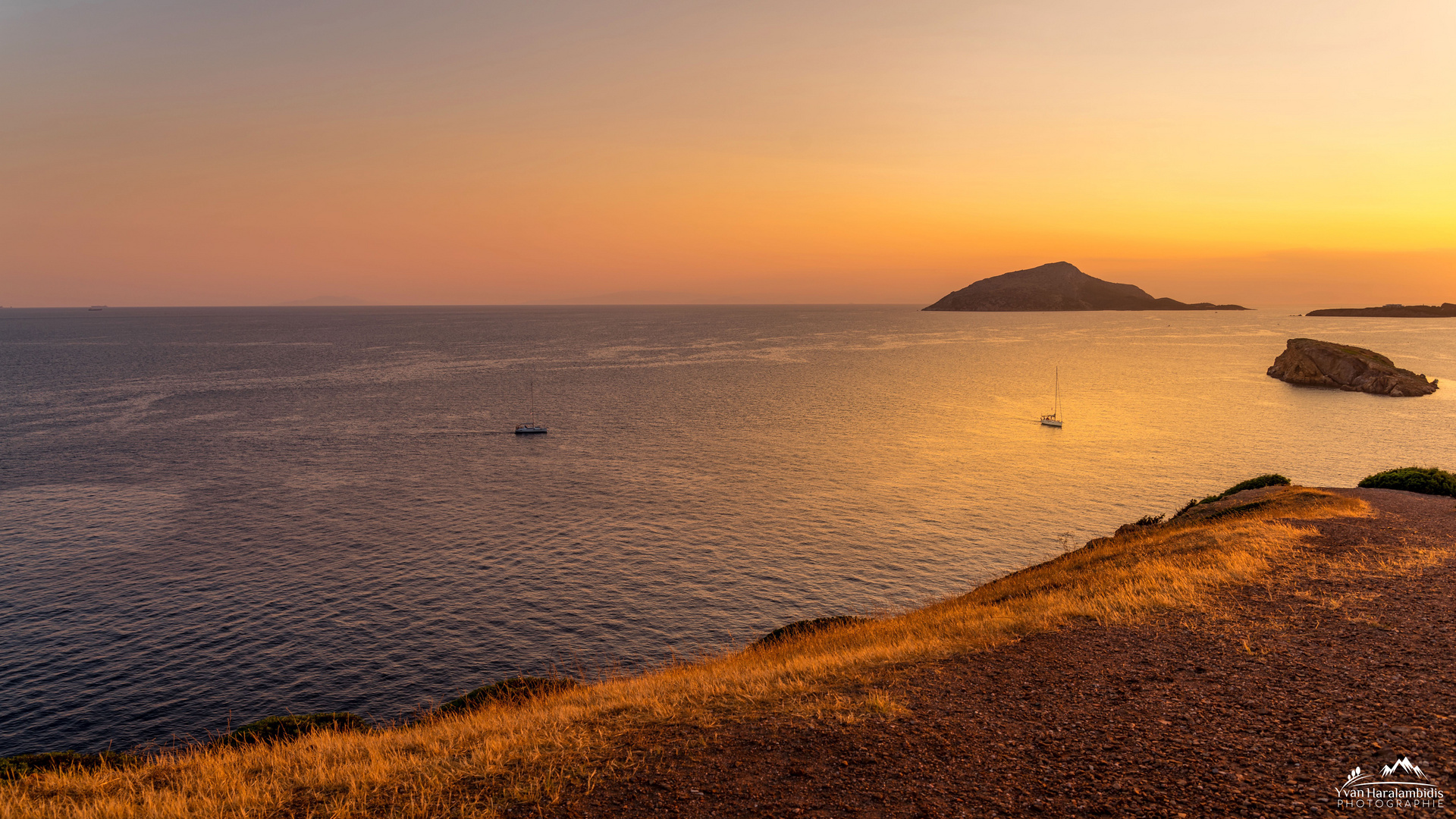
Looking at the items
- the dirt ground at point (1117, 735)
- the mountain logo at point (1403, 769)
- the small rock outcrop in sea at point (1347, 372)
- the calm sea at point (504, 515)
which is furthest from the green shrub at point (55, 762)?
the small rock outcrop in sea at point (1347, 372)

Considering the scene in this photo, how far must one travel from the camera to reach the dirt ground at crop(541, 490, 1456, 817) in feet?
35.0

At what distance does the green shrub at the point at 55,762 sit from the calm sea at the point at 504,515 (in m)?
10.6

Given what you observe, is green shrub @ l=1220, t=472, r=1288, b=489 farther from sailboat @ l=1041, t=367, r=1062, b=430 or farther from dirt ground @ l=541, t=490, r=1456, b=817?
sailboat @ l=1041, t=367, r=1062, b=430

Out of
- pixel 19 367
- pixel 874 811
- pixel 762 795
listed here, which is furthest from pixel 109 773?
pixel 19 367

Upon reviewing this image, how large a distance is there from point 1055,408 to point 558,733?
10387cm

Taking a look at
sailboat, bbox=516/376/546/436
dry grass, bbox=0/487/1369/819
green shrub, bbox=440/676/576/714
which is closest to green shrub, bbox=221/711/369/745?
dry grass, bbox=0/487/1369/819

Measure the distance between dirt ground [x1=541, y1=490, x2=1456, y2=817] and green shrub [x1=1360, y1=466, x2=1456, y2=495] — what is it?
85.4 feet

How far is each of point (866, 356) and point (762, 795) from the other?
189 meters

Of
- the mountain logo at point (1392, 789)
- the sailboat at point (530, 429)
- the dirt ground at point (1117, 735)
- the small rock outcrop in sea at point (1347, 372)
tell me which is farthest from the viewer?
the small rock outcrop in sea at point (1347, 372)

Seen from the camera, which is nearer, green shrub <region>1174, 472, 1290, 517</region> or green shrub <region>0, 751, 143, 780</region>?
green shrub <region>0, 751, 143, 780</region>

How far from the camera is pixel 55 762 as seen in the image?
1834 centimetres

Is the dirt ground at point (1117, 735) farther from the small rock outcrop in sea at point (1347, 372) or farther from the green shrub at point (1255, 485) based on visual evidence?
the small rock outcrop in sea at point (1347, 372)

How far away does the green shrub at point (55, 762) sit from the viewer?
53.3ft

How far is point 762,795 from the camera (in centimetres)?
1112
